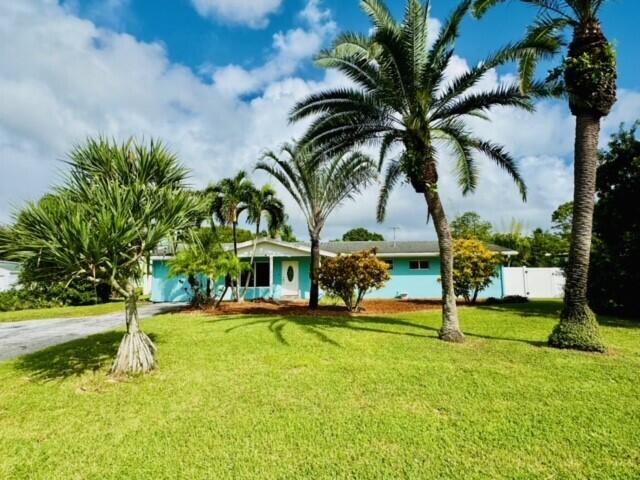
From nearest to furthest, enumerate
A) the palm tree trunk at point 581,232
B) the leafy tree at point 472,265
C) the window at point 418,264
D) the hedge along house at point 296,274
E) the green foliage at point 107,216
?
the green foliage at point 107,216 < the palm tree trunk at point 581,232 < the leafy tree at point 472,265 < the hedge along house at point 296,274 < the window at point 418,264

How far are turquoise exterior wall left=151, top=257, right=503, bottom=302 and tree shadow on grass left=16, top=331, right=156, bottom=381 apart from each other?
1282 centimetres

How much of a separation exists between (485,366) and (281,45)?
1124 centimetres

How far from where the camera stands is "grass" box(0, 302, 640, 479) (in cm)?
376

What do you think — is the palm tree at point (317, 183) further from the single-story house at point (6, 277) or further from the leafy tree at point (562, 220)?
the leafy tree at point (562, 220)

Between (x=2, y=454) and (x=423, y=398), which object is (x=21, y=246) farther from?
(x=423, y=398)

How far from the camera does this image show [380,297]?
933 inches

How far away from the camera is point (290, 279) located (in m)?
23.9

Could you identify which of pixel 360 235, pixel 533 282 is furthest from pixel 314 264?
pixel 360 235

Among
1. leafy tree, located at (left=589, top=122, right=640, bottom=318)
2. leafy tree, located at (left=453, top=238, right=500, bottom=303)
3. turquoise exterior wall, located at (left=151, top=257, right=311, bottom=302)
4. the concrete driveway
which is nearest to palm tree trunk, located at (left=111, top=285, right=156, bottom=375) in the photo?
the concrete driveway

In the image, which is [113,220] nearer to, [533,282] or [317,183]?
[317,183]

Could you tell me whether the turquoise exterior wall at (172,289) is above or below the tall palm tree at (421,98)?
below

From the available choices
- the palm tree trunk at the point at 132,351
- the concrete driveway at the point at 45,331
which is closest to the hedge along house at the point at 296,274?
the concrete driveway at the point at 45,331

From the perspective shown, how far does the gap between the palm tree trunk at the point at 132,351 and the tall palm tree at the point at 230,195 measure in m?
11.9

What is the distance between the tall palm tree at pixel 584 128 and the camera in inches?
312
